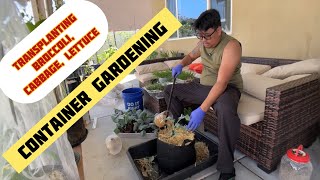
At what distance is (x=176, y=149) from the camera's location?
127 cm

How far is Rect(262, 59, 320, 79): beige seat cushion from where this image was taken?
5.10 feet

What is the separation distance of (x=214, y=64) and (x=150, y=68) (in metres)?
1.53

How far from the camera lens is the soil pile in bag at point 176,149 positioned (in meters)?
1.27

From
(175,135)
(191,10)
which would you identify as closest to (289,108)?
(175,135)

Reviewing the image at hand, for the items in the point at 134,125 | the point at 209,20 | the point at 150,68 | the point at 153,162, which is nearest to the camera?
the point at 209,20

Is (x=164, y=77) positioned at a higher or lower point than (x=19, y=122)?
lower

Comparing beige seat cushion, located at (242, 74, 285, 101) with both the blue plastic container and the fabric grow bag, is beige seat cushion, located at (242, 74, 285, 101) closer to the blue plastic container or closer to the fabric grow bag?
the fabric grow bag

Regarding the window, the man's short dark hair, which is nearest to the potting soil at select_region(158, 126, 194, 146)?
the man's short dark hair

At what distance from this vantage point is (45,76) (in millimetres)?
1082

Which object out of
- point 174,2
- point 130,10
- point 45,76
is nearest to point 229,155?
point 45,76

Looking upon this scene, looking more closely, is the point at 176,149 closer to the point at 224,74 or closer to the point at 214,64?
the point at 224,74

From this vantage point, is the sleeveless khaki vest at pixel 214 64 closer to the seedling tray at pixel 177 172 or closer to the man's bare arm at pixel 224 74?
the man's bare arm at pixel 224 74

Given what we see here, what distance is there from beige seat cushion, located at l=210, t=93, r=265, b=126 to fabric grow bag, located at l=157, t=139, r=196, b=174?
0.38 m

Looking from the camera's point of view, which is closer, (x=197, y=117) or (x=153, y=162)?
(x=197, y=117)
